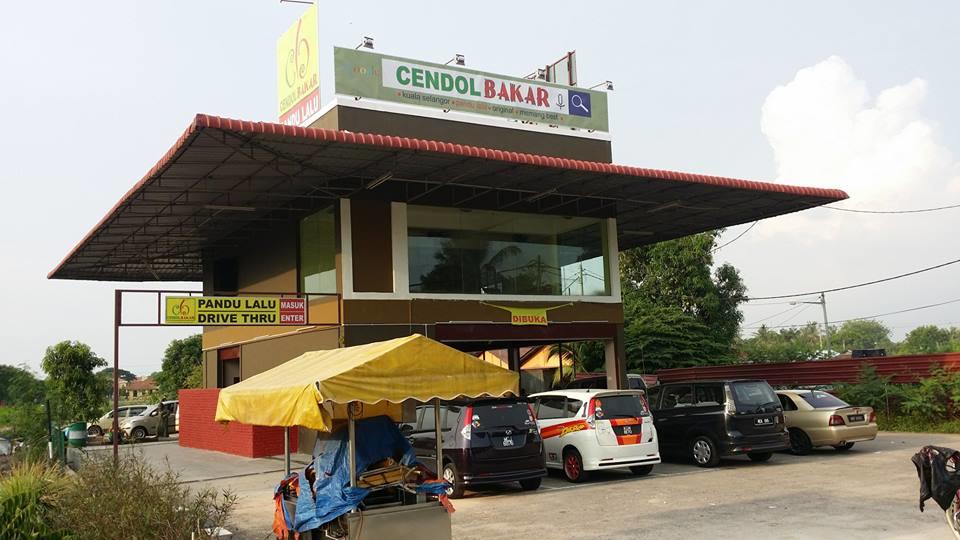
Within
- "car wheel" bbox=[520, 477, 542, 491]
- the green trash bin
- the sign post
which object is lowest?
"car wheel" bbox=[520, 477, 542, 491]

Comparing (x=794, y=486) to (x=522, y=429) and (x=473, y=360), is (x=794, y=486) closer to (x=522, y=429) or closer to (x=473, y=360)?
(x=522, y=429)

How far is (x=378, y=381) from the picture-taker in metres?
7.43

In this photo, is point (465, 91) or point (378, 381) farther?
point (465, 91)

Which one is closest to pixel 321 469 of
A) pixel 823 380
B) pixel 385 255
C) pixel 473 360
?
pixel 473 360

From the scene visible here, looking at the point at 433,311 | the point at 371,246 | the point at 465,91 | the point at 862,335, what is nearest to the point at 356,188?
the point at 371,246

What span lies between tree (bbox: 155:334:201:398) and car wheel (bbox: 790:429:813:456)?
51.3m

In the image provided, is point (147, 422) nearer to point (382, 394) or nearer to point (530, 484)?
point (530, 484)

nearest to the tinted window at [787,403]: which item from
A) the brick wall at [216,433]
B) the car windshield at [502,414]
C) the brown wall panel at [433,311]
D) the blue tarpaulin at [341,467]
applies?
the brown wall panel at [433,311]

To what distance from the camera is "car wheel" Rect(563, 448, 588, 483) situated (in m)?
14.7

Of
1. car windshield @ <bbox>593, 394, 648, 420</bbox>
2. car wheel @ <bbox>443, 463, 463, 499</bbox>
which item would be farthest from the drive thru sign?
car windshield @ <bbox>593, 394, 648, 420</bbox>

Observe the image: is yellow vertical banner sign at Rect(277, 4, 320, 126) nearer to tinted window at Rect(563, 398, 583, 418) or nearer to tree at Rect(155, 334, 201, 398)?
tinted window at Rect(563, 398, 583, 418)

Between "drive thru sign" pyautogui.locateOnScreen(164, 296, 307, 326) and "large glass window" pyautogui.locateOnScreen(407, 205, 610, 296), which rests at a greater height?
"large glass window" pyautogui.locateOnScreen(407, 205, 610, 296)

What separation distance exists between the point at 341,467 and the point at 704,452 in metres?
10.1

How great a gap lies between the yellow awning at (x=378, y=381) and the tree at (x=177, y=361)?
185ft
